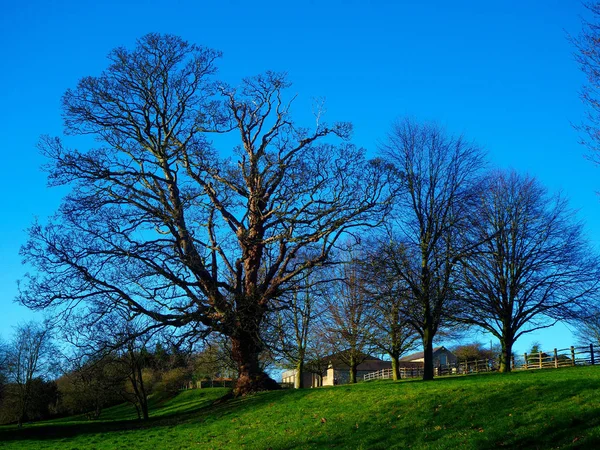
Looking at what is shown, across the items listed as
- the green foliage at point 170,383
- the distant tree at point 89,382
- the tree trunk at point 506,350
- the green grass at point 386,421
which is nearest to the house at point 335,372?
the tree trunk at point 506,350

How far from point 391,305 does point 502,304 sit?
765 centimetres

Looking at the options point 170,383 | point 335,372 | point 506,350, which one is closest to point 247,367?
point 506,350

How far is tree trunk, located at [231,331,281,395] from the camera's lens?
25.6m

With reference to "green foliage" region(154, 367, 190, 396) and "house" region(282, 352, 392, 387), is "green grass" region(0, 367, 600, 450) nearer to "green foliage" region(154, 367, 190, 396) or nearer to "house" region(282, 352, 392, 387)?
"house" region(282, 352, 392, 387)

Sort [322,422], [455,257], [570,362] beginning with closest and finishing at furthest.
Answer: [322,422]
[455,257]
[570,362]

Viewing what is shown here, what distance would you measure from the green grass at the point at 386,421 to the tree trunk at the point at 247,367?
0.89 metres

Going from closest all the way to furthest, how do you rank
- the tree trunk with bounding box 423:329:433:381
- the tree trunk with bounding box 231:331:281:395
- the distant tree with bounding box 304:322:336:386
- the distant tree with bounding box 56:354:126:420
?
the distant tree with bounding box 56:354:126:420, the tree trunk with bounding box 231:331:281:395, the tree trunk with bounding box 423:329:433:381, the distant tree with bounding box 304:322:336:386

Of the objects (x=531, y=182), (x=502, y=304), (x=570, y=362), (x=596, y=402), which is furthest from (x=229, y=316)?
(x=570, y=362)

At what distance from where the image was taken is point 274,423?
1862cm

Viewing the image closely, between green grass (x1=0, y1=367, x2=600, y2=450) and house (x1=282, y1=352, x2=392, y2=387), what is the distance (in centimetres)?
2067

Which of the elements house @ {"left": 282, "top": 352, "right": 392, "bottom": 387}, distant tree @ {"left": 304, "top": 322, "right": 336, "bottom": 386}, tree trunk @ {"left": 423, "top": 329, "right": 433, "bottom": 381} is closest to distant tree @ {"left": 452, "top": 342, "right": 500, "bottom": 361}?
house @ {"left": 282, "top": 352, "right": 392, "bottom": 387}

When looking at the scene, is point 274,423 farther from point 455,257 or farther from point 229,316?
point 455,257

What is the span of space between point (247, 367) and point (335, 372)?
44.3m

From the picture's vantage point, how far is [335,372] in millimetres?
68375
